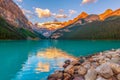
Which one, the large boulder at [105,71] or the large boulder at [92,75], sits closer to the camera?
the large boulder at [105,71]

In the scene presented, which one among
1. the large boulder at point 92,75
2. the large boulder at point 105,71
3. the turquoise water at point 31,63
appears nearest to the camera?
the large boulder at point 105,71

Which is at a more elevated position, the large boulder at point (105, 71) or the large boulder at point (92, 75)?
the large boulder at point (105, 71)

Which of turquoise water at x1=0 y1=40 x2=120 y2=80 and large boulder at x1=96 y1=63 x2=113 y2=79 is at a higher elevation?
large boulder at x1=96 y1=63 x2=113 y2=79

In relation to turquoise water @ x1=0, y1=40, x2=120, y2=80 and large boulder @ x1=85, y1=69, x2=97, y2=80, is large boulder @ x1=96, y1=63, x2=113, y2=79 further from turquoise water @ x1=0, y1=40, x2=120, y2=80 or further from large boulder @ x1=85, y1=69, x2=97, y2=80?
turquoise water @ x1=0, y1=40, x2=120, y2=80

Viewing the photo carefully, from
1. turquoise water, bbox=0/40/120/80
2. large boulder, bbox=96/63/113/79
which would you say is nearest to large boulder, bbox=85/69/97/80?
large boulder, bbox=96/63/113/79

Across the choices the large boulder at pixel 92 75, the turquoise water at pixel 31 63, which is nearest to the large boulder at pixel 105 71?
the large boulder at pixel 92 75

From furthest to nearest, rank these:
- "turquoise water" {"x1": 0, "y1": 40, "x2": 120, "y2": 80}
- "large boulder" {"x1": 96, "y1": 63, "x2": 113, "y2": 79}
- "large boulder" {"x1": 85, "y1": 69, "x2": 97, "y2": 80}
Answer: "turquoise water" {"x1": 0, "y1": 40, "x2": 120, "y2": 80}, "large boulder" {"x1": 85, "y1": 69, "x2": 97, "y2": 80}, "large boulder" {"x1": 96, "y1": 63, "x2": 113, "y2": 79}

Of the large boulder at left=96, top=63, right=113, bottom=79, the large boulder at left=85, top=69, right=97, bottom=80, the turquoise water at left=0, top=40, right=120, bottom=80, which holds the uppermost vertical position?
the large boulder at left=96, top=63, right=113, bottom=79

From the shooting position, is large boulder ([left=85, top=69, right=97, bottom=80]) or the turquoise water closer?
large boulder ([left=85, top=69, right=97, bottom=80])

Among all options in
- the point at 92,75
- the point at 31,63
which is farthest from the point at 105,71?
the point at 31,63

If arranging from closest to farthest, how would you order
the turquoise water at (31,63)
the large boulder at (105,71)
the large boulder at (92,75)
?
the large boulder at (105,71) < the large boulder at (92,75) < the turquoise water at (31,63)

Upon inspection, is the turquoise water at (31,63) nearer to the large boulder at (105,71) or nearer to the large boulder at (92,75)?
the large boulder at (92,75)

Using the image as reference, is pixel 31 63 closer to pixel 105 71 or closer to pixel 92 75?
pixel 92 75

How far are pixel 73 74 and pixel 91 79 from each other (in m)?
4.51
